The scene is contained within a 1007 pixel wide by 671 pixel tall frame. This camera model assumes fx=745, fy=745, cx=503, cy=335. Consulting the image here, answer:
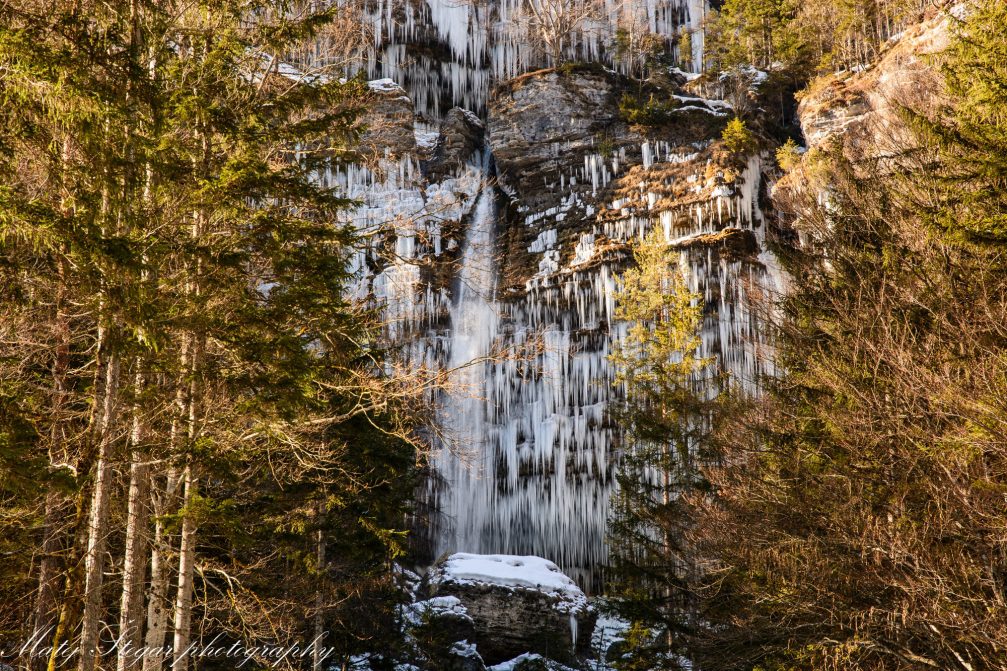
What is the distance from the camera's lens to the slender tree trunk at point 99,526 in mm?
5070

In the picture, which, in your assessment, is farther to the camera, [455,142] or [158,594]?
[455,142]

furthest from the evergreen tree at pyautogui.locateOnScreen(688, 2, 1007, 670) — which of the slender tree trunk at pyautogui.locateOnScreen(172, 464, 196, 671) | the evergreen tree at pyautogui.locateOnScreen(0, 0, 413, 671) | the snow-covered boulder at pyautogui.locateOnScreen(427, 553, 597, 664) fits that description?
the snow-covered boulder at pyautogui.locateOnScreen(427, 553, 597, 664)

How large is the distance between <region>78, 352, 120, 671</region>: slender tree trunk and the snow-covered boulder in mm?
14102

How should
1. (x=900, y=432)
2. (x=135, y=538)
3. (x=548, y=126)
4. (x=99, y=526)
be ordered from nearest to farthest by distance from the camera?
(x=99, y=526), (x=135, y=538), (x=900, y=432), (x=548, y=126)

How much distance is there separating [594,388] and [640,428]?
1092 centimetres

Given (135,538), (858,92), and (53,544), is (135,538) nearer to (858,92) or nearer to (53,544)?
(53,544)

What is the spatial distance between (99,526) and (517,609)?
48.8 feet

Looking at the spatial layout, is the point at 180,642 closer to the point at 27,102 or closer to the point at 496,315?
the point at 27,102

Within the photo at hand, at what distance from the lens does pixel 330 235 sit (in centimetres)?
670

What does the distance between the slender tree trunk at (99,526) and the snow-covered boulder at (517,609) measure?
14102 mm

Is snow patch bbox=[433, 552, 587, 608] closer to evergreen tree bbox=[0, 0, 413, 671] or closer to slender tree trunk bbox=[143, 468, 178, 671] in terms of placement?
evergreen tree bbox=[0, 0, 413, 671]

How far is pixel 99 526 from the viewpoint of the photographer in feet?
17.0

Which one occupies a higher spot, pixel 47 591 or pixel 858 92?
pixel 858 92

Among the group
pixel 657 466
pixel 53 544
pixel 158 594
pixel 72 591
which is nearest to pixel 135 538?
pixel 158 594
